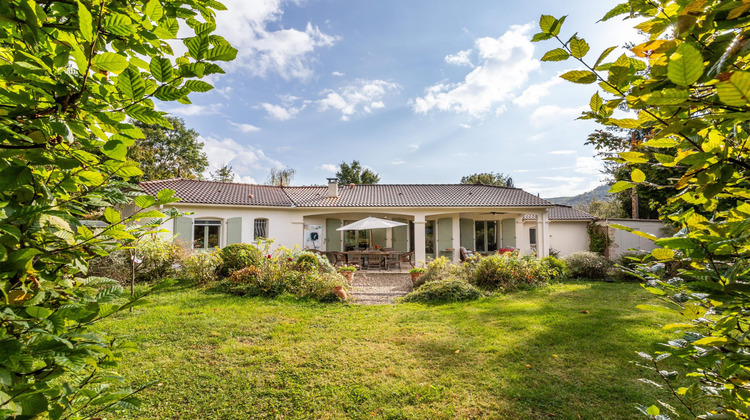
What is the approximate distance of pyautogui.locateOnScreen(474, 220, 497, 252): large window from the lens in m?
19.9

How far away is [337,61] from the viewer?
1153 centimetres

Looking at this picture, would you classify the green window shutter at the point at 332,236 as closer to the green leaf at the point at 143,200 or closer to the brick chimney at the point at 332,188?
the brick chimney at the point at 332,188

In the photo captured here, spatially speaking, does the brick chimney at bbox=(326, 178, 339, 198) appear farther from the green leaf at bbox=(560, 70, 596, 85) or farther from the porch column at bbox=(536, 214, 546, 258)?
the green leaf at bbox=(560, 70, 596, 85)

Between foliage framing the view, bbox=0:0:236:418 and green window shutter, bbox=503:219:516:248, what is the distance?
18.6 meters

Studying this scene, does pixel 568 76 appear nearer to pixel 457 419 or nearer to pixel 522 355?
pixel 457 419

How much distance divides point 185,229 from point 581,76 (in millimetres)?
15301

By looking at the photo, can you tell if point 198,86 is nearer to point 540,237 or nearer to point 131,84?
point 131,84

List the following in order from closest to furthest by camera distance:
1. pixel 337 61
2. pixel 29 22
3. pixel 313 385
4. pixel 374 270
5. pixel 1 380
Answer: pixel 1 380 < pixel 29 22 < pixel 313 385 < pixel 337 61 < pixel 374 270

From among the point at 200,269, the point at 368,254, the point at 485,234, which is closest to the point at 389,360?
the point at 200,269

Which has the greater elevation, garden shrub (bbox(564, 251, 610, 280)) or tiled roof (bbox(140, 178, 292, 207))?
tiled roof (bbox(140, 178, 292, 207))

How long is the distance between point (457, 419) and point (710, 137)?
11.0 feet

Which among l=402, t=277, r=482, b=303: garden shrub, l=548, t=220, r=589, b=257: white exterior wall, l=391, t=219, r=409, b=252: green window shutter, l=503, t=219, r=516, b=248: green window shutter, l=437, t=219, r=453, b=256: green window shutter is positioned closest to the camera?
l=402, t=277, r=482, b=303: garden shrub

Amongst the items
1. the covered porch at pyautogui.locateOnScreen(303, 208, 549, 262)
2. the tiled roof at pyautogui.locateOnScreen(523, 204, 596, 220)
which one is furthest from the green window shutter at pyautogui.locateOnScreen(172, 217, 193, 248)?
the tiled roof at pyautogui.locateOnScreen(523, 204, 596, 220)

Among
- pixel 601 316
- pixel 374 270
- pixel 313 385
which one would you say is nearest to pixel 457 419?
pixel 313 385
